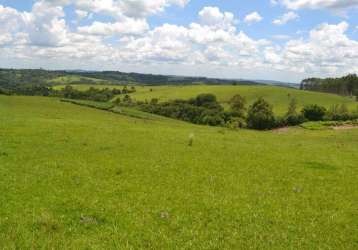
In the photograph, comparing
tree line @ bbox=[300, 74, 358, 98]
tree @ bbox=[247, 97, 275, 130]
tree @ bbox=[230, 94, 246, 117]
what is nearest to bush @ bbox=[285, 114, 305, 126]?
tree @ bbox=[247, 97, 275, 130]

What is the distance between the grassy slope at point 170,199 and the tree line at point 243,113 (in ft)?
206

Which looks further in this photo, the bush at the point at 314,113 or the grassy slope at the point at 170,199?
the bush at the point at 314,113

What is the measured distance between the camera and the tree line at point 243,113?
104125 mm

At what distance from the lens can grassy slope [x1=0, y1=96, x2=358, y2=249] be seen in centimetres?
973

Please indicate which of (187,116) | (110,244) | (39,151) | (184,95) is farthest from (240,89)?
(110,244)

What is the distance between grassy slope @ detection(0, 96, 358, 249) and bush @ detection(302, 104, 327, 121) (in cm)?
9141

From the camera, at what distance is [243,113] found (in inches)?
4798

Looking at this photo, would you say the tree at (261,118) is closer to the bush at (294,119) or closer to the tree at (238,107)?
the bush at (294,119)

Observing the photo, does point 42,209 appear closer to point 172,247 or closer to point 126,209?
point 126,209

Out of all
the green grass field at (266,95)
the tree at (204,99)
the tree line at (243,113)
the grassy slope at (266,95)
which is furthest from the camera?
the tree at (204,99)

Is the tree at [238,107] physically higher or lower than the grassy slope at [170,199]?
lower

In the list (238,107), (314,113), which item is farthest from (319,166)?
(238,107)

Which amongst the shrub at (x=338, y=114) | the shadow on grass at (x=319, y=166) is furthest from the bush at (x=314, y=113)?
the shadow on grass at (x=319, y=166)

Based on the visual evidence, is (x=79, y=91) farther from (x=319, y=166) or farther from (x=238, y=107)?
(x=319, y=166)
